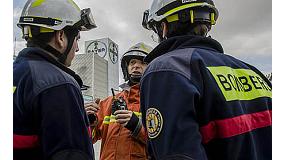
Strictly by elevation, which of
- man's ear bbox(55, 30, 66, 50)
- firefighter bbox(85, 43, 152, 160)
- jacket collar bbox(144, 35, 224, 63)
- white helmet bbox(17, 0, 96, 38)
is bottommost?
firefighter bbox(85, 43, 152, 160)

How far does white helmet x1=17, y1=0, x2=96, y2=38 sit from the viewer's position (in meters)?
1.05

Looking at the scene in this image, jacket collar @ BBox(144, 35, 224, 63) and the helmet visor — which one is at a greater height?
the helmet visor

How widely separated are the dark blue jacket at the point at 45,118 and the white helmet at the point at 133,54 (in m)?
1.01

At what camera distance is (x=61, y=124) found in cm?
82

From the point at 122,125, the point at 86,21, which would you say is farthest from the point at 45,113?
the point at 122,125

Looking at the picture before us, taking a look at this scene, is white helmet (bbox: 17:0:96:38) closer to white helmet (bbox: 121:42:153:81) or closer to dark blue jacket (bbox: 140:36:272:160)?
dark blue jacket (bbox: 140:36:272:160)

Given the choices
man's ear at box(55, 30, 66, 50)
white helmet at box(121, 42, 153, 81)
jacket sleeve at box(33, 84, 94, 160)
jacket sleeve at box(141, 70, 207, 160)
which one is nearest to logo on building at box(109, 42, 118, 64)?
white helmet at box(121, 42, 153, 81)

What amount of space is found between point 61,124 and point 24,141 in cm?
10

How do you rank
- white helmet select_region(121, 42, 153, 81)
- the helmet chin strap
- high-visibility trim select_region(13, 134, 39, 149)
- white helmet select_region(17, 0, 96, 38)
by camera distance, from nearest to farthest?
high-visibility trim select_region(13, 134, 39, 149) → white helmet select_region(17, 0, 96, 38) → the helmet chin strap → white helmet select_region(121, 42, 153, 81)

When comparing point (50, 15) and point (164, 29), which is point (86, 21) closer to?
point (50, 15)

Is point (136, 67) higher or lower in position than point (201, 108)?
higher

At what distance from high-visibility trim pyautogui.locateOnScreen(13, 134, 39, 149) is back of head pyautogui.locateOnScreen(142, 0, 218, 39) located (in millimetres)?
441

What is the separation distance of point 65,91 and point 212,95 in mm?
371
